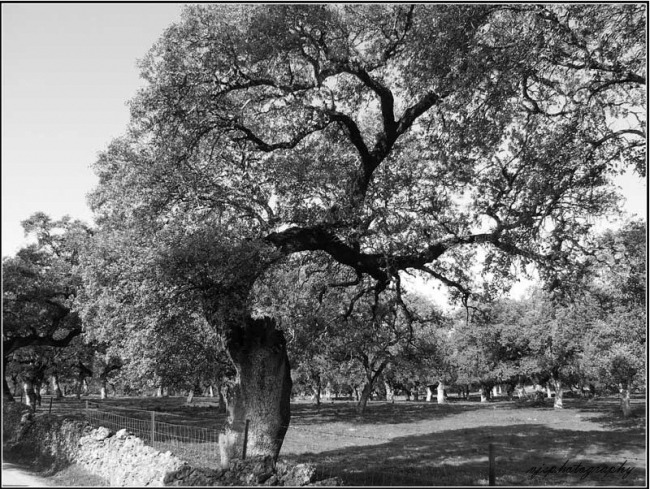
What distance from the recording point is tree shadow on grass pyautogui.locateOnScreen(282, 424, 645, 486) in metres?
15.5

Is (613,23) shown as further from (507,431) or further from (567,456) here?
(507,431)

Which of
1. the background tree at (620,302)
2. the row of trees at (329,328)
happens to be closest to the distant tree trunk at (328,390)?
the row of trees at (329,328)

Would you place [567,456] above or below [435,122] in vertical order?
below

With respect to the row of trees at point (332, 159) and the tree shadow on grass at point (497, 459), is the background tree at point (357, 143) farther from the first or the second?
the tree shadow on grass at point (497, 459)

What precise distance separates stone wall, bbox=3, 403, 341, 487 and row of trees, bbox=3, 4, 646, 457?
2585 mm

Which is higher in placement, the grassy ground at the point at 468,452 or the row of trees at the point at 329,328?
the row of trees at the point at 329,328

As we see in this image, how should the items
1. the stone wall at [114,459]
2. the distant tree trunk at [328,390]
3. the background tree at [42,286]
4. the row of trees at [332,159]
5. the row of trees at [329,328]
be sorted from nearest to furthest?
the stone wall at [114,459] < the row of trees at [332,159] < the row of trees at [329,328] < the background tree at [42,286] < the distant tree trunk at [328,390]

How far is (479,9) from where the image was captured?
13797 mm

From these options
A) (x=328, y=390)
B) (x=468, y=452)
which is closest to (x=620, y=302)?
(x=468, y=452)

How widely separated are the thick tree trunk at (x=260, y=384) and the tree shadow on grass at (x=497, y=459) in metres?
1.96

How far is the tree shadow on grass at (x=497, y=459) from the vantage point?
Result: 15.5 m

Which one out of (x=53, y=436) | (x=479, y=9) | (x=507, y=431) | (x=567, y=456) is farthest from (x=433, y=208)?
(x=507, y=431)

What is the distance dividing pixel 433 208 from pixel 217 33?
9785 mm

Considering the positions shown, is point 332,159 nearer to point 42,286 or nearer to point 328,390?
point 42,286
